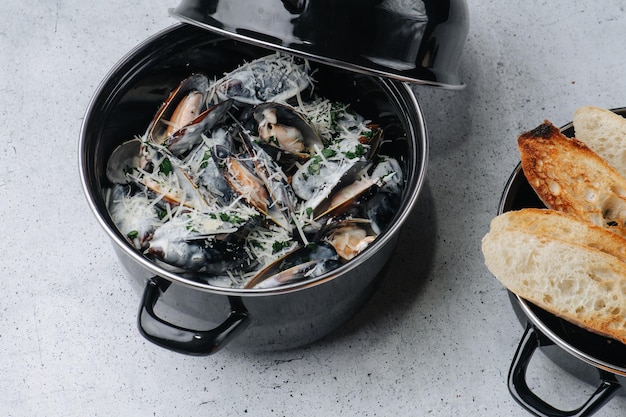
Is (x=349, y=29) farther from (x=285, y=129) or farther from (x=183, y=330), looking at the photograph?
(x=183, y=330)

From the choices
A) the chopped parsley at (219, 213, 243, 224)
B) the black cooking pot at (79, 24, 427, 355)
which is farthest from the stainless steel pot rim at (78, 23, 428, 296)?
the chopped parsley at (219, 213, 243, 224)

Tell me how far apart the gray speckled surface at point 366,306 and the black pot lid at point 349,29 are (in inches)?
14.3

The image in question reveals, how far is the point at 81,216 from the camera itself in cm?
139

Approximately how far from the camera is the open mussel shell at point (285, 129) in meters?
1.19

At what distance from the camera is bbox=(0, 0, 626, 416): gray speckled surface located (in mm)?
1239

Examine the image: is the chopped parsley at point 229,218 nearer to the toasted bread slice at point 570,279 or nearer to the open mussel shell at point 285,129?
the open mussel shell at point 285,129

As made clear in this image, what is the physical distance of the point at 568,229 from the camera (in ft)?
3.42

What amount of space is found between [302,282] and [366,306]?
33 cm

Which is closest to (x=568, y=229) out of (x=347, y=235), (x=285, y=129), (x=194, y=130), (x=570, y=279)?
(x=570, y=279)

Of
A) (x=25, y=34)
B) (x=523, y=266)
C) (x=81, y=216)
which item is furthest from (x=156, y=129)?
(x=523, y=266)

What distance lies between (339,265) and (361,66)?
0.94 feet

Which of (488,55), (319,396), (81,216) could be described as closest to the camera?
(319,396)

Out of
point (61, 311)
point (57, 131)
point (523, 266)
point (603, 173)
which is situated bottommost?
point (61, 311)

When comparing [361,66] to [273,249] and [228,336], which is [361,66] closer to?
[273,249]
